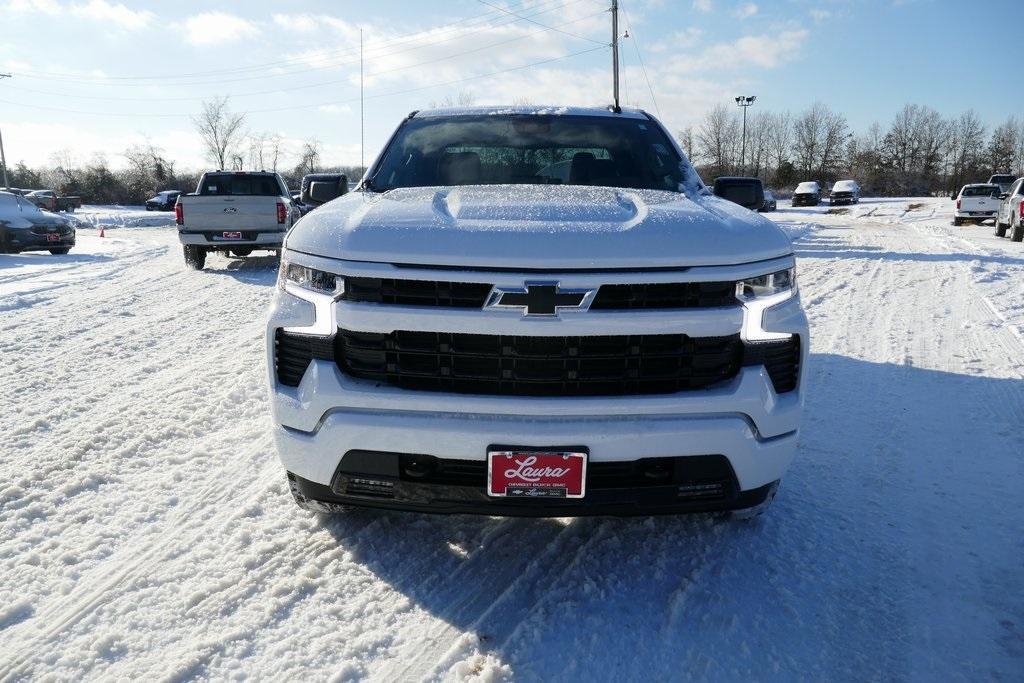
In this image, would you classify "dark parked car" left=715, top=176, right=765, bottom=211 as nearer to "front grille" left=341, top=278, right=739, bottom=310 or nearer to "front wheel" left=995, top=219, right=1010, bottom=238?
"front grille" left=341, top=278, right=739, bottom=310

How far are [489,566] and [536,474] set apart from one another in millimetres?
619

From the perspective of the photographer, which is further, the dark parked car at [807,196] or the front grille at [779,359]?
the dark parked car at [807,196]

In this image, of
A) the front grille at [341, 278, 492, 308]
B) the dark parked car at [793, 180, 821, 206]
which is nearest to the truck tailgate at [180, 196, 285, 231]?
the front grille at [341, 278, 492, 308]

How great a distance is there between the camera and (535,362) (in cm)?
228

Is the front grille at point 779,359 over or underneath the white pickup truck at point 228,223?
underneath

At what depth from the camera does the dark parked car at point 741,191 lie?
12.2ft

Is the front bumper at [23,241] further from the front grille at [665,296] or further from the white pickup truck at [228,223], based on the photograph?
the front grille at [665,296]

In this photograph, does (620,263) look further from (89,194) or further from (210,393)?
(89,194)

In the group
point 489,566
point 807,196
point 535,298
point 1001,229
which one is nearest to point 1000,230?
point 1001,229

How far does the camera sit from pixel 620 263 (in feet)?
7.29

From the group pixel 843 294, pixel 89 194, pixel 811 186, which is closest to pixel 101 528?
pixel 843 294

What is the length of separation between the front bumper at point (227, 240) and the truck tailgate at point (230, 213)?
0.28ft

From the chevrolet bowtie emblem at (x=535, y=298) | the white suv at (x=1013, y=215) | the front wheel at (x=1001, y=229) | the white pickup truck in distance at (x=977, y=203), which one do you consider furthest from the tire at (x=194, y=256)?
the white pickup truck in distance at (x=977, y=203)

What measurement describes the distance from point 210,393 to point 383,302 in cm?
302
